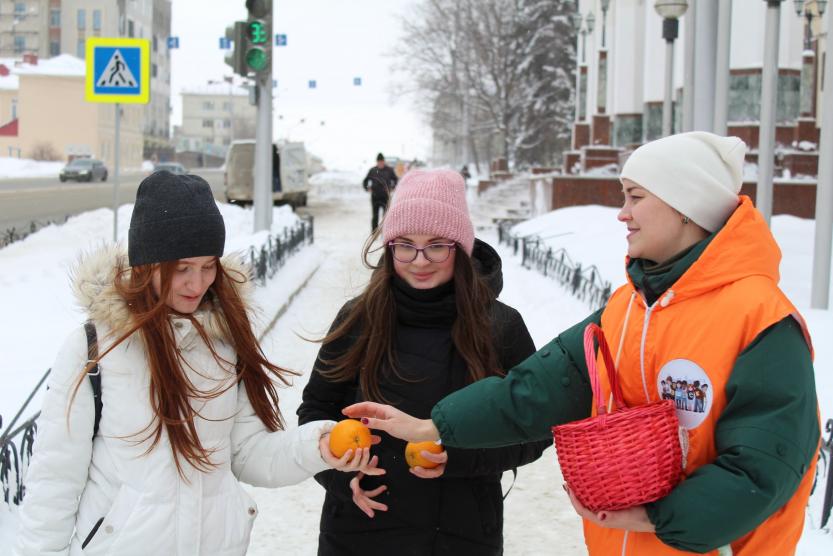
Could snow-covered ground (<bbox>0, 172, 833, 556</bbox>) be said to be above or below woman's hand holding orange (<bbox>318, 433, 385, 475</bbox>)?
below

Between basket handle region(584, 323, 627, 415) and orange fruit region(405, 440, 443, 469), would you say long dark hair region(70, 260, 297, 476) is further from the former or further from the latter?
basket handle region(584, 323, 627, 415)

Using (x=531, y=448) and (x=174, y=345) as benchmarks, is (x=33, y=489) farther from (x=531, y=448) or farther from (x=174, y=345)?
(x=531, y=448)

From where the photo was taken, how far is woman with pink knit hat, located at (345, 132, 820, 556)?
1888mm

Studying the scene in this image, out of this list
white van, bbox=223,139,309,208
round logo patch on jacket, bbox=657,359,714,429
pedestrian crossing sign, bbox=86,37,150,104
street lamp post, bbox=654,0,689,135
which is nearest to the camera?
round logo patch on jacket, bbox=657,359,714,429

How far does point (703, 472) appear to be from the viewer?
75.7 inches

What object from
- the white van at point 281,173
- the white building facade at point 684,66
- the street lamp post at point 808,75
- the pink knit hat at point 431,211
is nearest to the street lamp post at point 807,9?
the street lamp post at point 808,75

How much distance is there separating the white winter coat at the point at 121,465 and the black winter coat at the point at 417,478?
12.2 inches

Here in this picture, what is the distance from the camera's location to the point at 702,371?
199cm

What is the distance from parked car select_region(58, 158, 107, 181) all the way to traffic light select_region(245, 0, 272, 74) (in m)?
32.8

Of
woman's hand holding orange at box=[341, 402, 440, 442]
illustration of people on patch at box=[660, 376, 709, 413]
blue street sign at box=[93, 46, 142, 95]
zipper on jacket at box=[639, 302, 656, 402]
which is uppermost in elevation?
blue street sign at box=[93, 46, 142, 95]

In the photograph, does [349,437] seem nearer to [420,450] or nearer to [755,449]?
[420,450]

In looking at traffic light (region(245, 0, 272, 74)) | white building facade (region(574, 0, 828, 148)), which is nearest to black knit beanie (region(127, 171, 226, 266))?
white building facade (region(574, 0, 828, 148))

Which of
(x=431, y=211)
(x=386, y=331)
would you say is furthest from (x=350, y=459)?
(x=431, y=211)

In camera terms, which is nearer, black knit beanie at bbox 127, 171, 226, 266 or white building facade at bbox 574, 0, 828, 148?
black knit beanie at bbox 127, 171, 226, 266
